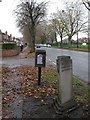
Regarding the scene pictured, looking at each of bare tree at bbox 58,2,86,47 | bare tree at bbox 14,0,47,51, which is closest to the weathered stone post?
bare tree at bbox 14,0,47,51

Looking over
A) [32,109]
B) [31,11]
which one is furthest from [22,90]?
[31,11]

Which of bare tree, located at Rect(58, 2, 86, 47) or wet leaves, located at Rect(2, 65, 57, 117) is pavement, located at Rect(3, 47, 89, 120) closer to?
wet leaves, located at Rect(2, 65, 57, 117)

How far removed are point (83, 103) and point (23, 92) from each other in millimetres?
1933

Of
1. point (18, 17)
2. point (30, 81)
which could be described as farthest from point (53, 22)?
point (30, 81)

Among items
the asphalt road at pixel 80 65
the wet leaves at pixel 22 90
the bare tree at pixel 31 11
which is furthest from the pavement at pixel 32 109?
the bare tree at pixel 31 11

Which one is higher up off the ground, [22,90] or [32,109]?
[22,90]

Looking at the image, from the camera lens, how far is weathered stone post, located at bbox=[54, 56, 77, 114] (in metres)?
6.26

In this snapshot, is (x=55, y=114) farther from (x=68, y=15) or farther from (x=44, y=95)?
(x=68, y=15)

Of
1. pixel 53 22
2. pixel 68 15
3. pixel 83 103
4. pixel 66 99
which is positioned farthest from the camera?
pixel 53 22

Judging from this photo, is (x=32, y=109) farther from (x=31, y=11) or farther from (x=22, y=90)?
(x=31, y=11)

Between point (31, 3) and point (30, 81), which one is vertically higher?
point (31, 3)

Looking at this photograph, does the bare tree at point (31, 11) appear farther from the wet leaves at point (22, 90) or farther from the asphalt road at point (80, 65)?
the wet leaves at point (22, 90)

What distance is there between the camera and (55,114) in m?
5.93

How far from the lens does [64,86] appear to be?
6.36 m
